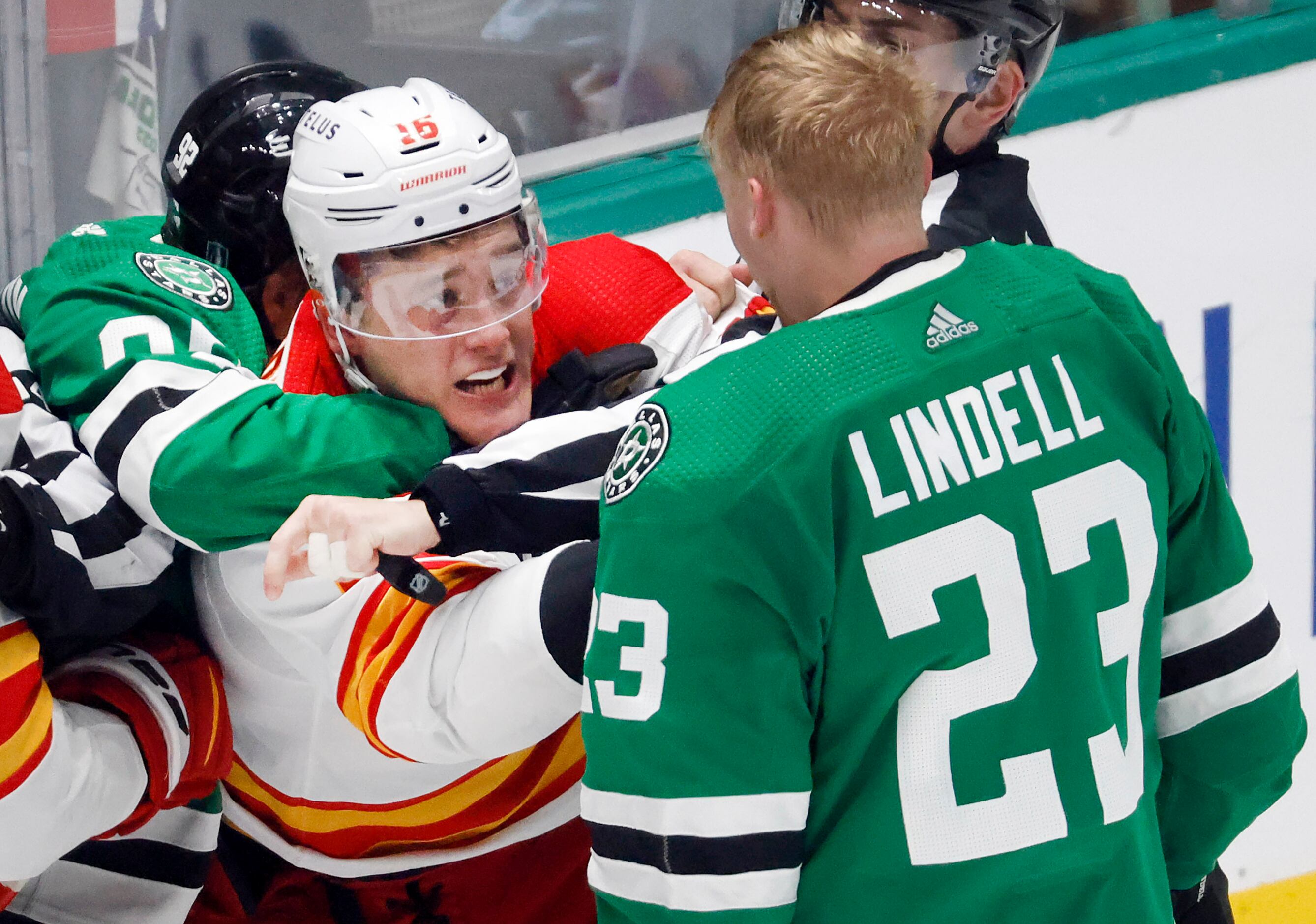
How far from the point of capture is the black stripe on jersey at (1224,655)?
119 cm

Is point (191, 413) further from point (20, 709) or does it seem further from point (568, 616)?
point (568, 616)

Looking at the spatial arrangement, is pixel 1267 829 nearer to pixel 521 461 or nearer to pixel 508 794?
pixel 508 794

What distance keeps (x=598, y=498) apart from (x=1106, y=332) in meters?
0.45

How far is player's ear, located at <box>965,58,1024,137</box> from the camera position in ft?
5.57

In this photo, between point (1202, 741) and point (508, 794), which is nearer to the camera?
point (1202, 741)

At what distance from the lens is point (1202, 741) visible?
1220mm

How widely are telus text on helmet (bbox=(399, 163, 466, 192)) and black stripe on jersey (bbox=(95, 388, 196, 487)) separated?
290 mm

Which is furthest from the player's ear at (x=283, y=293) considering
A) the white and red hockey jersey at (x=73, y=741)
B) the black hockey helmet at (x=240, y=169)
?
the white and red hockey jersey at (x=73, y=741)

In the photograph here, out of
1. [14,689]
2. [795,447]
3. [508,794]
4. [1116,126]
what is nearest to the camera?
[795,447]

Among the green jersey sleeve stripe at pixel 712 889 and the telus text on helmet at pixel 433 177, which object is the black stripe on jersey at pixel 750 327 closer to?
the telus text on helmet at pixel 433 177

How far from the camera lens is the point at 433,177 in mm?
1429

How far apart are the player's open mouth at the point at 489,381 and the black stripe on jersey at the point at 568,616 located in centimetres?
38

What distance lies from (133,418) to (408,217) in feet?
1.07

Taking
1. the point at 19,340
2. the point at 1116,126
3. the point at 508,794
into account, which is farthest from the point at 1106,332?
the point at 1116,126
